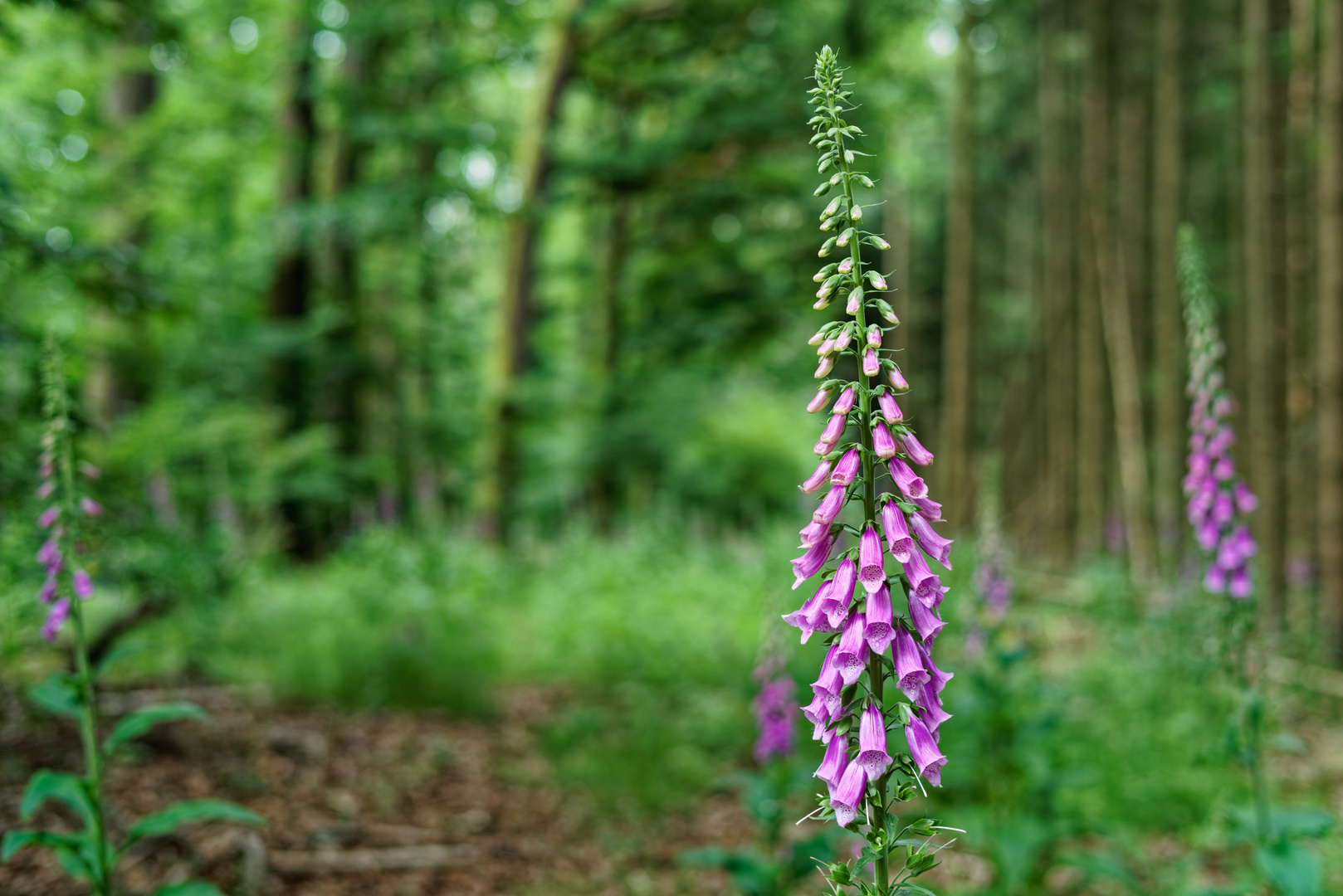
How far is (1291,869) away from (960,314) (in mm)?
12388

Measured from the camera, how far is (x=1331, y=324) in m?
6.95

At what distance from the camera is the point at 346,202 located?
36.5 ft

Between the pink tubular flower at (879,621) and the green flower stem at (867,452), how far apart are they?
0.23ft

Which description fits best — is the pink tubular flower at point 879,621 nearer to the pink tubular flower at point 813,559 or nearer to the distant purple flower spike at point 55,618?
the pink tubular flower at point 813,559

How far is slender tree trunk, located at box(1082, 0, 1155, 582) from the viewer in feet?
37.9

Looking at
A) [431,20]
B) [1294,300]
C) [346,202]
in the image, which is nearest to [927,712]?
[1294,300]

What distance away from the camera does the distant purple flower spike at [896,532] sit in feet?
4.97

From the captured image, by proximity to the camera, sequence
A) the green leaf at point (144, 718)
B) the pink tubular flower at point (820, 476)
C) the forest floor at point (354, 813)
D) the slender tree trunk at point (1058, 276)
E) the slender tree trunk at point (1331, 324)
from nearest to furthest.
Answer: the pink tubular flower at point (820, 476) < the green leaf at point (144, 718) < the forest floor at point (354, 813) < the slender tree trunk at point (1331, 324) < the slender tree trunk at point (1058, 276)

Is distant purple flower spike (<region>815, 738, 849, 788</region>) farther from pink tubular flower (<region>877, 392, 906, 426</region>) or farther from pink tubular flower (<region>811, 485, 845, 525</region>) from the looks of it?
pink tubular flower (<region>877, 392, 906, 426</region>)

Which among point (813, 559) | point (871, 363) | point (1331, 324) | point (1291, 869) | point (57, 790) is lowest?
point (1291, 869)

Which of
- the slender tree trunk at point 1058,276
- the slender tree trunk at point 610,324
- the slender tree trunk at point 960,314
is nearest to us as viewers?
the slender tree trunk at point 960,314

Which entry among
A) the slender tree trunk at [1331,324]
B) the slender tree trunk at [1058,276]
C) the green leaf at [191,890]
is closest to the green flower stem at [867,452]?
the green leaf at [191,890]

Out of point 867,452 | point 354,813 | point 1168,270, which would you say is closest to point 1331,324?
point 1168,270

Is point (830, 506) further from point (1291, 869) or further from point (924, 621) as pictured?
point (1291, 869)
